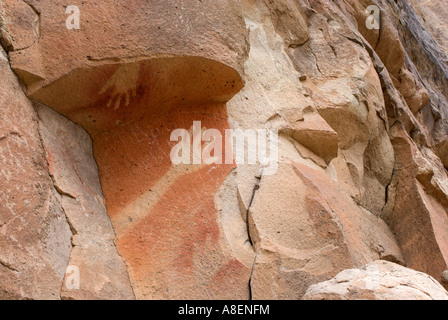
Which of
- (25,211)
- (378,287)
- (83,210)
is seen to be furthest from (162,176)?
(378,287)

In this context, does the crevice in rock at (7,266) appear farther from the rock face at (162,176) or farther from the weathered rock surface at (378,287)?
the weathered rock surface at (378,287)

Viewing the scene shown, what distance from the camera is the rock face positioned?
7.00ft

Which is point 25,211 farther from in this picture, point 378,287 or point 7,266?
point 378,287

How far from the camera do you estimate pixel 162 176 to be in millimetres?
2547

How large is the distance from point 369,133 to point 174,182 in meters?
1.73

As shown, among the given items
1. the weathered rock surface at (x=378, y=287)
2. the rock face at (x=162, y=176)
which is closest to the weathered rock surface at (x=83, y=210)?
the rock face at (x=162, y=176)

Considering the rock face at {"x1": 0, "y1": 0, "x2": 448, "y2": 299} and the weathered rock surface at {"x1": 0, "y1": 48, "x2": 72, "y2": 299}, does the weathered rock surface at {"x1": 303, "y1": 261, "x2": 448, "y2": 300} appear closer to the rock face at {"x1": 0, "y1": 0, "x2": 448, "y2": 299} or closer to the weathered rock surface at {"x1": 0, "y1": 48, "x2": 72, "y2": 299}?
the rock face at {"x1": 0, "y1": 0, "x2": 448, "y2": 299}

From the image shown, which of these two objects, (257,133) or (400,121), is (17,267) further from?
(400,121)

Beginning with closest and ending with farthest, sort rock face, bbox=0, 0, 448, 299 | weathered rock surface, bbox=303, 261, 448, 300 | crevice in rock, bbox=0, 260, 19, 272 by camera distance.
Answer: weathered rock surface, bbox=303, 261, 448, 300
crevice in rock, bbox=0, 260, 19, 272
rock face, bbox=0, 0, 448, 299

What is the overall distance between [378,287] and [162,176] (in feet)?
3.73

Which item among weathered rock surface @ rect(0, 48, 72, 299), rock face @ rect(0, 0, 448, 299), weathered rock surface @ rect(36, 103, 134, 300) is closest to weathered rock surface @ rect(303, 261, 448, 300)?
rock face @ rect(0, 0, 448, 299)

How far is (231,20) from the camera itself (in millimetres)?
2736

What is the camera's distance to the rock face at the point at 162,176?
2135mm
